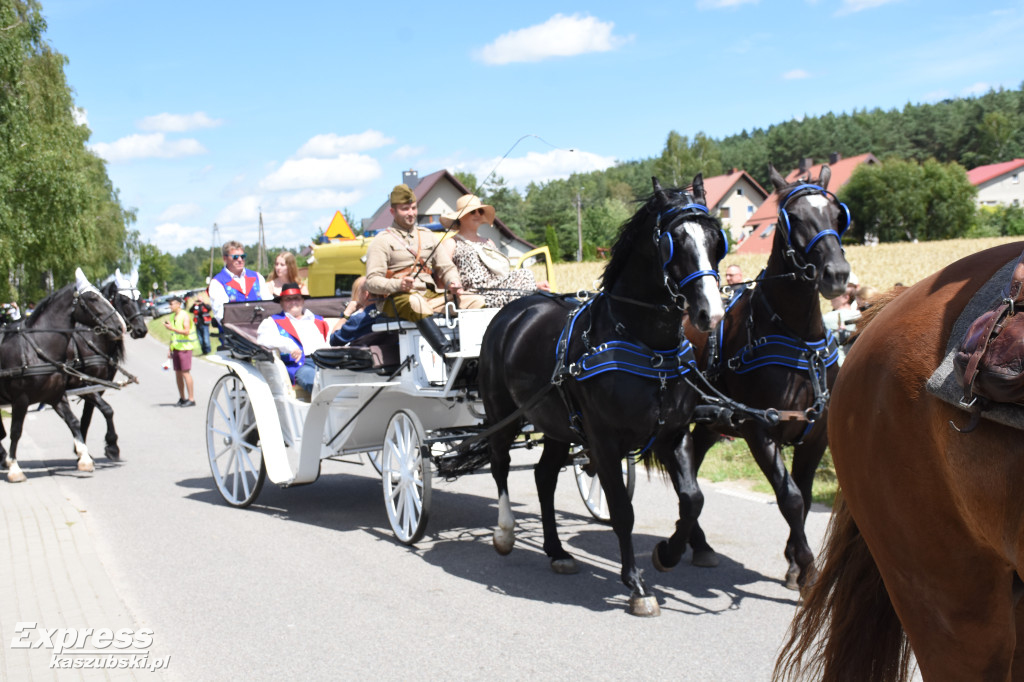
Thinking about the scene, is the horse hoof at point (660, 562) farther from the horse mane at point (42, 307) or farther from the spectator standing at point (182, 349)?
the spectator standing at point (182, 349)

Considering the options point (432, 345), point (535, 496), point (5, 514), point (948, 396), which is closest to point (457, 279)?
point (432, 345)

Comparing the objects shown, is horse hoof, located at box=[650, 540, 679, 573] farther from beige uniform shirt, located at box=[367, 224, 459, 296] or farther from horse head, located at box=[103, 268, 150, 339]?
horse head, located at box=[103, 268, 150, 339]

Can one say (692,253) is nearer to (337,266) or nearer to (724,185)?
(337,266)

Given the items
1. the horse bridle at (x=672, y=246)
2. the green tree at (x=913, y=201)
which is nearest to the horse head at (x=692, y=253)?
the horse bridle at (x=672, y=246)

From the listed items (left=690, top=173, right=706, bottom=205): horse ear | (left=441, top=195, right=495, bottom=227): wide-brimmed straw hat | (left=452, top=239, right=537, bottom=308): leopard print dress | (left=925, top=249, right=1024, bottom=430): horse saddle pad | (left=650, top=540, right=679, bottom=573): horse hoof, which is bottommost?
(left=650, top=540, right=679, bottom=573): horse hoof

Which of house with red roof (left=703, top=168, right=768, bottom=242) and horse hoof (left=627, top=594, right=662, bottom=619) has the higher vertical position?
house with red roof (left=703, top=168, right=768, bottom=242)

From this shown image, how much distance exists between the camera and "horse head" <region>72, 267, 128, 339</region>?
10.1m

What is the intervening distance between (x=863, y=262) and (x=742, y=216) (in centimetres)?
4946

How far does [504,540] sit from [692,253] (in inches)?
106

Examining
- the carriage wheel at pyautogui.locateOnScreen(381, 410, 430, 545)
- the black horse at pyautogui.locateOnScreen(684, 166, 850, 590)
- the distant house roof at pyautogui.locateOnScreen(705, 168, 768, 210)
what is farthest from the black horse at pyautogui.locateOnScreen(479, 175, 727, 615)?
the distant house roof at pyautogui.locateOnScreen(705, 168, 768, 210)

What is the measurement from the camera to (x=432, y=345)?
21.1 feet

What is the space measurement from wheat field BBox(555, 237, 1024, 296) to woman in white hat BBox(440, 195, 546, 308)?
18.4 metres

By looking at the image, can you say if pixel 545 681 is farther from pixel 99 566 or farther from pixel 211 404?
pixel 211 404

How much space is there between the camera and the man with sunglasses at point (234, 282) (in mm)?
8891
